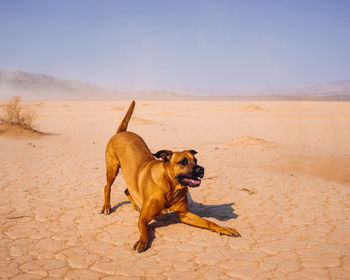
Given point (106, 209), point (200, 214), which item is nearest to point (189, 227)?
point (200, 214)

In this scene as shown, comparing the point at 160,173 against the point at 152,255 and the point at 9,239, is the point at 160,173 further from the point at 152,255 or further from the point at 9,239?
the point at 9,239

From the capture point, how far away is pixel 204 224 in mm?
4129

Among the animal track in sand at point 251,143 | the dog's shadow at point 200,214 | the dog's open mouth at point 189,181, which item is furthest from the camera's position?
the animal track in sand at point 251,143

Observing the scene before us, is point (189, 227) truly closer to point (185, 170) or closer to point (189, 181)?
point (189, 181)

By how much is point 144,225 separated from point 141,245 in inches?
12.2

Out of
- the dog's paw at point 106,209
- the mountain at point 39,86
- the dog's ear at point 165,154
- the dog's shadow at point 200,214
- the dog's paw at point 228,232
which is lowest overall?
the dog's shadow at point 200,214

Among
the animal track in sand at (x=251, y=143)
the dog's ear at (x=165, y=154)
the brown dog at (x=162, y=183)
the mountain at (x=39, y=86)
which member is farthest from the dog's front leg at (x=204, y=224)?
the mountain at (x=39, y=86)

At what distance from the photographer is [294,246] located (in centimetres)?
381

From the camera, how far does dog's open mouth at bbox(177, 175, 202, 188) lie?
375cm

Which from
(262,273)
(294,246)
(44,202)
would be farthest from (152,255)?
(44,202)

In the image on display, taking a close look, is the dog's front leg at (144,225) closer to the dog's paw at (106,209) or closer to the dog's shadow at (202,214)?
the dog's shadow at (202,214)

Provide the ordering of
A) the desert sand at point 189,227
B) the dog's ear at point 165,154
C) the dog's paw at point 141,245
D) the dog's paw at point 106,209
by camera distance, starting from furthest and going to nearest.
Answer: the dog's paw at point 106,209 → the dog's ear at point 165,154 → the dog's paw at point 141,245 → the desert sand at point 189,227

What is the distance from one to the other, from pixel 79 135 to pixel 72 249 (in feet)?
37.0

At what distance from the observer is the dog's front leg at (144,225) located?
12.1 ft
